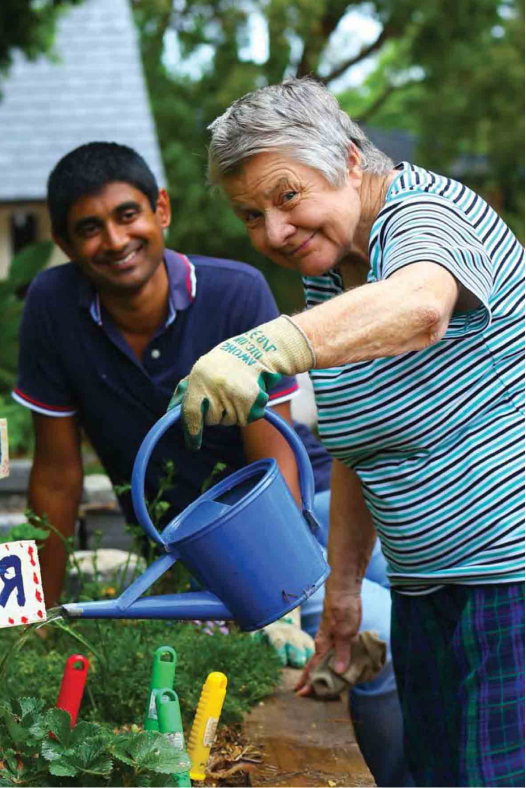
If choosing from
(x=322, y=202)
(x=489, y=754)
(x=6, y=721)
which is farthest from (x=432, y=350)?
(x=6, y=721)

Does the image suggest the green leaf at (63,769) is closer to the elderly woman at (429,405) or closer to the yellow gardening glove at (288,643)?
the elderly woman at (429,405)

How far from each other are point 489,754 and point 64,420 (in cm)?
164

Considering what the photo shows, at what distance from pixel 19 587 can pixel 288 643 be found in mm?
1499

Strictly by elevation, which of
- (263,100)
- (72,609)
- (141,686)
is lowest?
(141,686)

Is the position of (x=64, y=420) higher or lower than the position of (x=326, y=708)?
higher

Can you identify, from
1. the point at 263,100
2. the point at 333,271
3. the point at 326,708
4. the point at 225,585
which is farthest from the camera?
the point at 326,708

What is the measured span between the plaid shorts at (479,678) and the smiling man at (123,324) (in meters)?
0.88

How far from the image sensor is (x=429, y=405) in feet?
7.34

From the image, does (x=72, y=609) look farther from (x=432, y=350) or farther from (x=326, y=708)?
(x=326, y=708)

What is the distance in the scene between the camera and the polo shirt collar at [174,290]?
3227 millimetres

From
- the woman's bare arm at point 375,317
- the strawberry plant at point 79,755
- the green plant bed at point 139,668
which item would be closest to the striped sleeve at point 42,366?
the green plant bed at point 139,668

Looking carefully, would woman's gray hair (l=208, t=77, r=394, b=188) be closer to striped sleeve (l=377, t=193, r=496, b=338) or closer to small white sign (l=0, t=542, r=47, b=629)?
striped sleeve (l=377, t=193, r=496, b=338)

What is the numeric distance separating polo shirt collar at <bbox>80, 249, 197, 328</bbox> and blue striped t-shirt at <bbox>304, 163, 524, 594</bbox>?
3.10 feet

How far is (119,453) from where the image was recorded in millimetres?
3377
